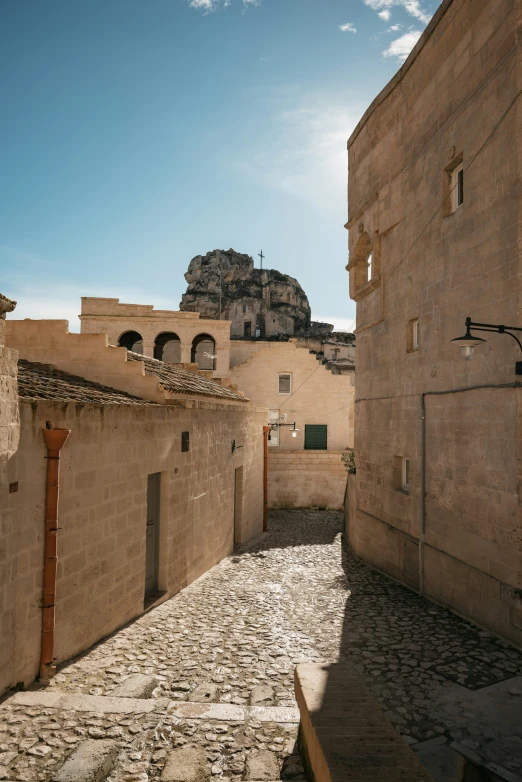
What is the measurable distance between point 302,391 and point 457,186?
17.1m

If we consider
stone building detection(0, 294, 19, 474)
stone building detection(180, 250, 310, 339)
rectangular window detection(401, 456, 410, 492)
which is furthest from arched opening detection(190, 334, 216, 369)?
stone building detection(0, 294, 19, 474)

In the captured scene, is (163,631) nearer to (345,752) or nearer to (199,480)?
(199,480)

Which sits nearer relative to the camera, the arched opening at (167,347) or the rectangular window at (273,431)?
the rectangular window at (273,431)

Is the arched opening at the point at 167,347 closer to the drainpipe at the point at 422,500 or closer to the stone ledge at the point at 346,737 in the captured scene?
the drainpipe at the point at 422,500

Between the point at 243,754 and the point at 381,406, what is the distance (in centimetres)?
879

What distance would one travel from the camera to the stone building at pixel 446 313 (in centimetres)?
759

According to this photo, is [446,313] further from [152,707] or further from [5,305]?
[152,707]

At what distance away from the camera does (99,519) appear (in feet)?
22.0

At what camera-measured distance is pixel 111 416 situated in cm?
695

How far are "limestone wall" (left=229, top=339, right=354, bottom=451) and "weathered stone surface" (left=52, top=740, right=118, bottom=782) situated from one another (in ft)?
70.8

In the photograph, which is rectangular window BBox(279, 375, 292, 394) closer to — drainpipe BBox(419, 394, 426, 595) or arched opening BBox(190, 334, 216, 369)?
arched opening BBox(190, 334, 216, 369)

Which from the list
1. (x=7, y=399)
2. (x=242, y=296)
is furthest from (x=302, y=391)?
(x=242, y=296)

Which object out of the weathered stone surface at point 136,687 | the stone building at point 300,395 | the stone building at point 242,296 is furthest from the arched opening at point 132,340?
the weathered stone surface at point 136,687

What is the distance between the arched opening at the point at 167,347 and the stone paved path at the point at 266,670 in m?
18.8
